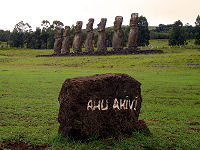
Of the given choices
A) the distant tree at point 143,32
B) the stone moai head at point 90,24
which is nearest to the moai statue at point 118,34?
the stone moai head at point 90,24

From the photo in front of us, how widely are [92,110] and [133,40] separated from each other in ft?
97.0

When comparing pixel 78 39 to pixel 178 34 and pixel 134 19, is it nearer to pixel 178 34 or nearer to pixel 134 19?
pixel 134 19

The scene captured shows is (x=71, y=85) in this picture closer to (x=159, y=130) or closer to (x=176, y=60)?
(x=159, y=130)

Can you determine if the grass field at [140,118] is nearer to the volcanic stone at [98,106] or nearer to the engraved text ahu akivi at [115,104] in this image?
the volcanic stone at [98,106]

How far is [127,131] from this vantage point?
5.38 metres

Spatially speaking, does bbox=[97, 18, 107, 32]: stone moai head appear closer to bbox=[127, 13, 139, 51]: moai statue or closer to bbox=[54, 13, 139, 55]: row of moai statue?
bbox=[54, 13, 139, 55]: row of moai statue

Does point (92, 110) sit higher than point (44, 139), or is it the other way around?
point (92, 110)

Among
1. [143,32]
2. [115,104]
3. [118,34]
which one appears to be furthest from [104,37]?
[115,104]

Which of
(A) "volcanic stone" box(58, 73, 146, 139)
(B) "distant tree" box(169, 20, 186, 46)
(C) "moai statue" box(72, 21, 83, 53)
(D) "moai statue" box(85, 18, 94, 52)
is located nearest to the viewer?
(A) "volcanic stone" box(58, 73, 146, 139)

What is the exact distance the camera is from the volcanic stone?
189 inches

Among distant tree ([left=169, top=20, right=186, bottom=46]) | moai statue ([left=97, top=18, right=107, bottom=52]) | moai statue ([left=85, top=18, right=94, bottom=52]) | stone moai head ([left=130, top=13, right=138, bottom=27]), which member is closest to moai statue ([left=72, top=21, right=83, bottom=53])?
moai statue ([left=85, top=18, right=94, bottom=52])

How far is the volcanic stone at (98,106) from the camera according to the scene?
189 inches

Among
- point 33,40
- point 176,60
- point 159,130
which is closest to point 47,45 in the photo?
point 33,40

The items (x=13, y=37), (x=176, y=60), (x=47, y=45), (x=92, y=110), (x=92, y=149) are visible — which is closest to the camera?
(x=92, y=149)
